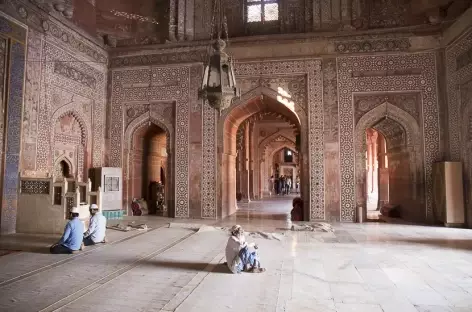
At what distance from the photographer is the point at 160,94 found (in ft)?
35.2

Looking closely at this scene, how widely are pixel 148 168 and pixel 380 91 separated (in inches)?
319

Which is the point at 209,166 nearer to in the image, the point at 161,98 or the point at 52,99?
the point at 161,98

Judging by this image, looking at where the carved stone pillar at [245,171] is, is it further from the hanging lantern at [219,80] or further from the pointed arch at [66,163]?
the hanging lantern at [219,80]

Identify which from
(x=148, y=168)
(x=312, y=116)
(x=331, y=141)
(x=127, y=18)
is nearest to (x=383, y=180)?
(x=331, y=141)

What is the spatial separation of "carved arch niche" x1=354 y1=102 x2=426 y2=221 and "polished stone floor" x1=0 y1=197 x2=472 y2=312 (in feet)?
7.96

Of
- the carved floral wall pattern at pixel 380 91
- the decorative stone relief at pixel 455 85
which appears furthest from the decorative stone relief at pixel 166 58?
the decorative stone relief at pixel 455 85

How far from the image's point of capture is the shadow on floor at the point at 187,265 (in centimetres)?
481

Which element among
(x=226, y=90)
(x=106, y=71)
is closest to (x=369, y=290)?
(x=226, y=90)

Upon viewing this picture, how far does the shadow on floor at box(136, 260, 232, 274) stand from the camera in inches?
189

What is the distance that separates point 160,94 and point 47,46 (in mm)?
3249

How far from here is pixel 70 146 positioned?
992cm

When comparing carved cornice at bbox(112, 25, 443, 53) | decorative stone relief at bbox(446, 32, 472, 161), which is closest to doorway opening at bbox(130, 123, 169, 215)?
carved cornice at bbox(112, 25, 443, 53)

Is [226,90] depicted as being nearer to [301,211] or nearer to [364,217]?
[301,211]

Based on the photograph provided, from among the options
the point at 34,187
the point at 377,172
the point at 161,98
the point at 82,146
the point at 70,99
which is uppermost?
the point at 161,98
